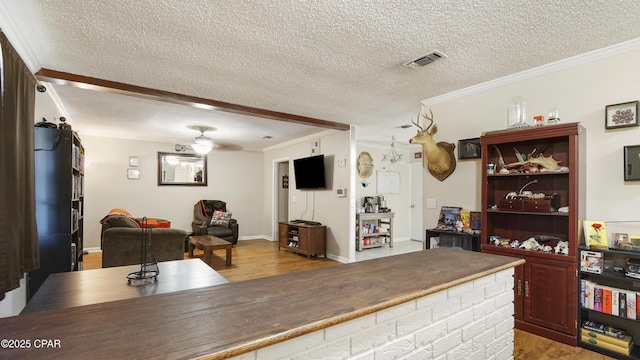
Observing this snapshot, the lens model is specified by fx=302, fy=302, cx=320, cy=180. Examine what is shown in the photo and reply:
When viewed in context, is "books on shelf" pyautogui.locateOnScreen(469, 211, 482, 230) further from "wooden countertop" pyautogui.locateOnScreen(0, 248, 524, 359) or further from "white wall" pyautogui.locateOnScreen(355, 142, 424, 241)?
"white wall" pyautogui.locateOnScreen(355, 142, 424, 241)

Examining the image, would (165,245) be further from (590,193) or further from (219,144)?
(590,193)

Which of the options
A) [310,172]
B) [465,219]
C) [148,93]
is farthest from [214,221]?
[465,219]

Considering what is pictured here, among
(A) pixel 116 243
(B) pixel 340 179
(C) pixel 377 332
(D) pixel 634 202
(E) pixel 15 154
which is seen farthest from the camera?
(B) pixel 340 179

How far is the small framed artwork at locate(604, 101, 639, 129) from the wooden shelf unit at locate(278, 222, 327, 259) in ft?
13.9

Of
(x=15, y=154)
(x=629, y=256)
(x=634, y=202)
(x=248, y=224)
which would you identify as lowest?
(x=248, y=224)

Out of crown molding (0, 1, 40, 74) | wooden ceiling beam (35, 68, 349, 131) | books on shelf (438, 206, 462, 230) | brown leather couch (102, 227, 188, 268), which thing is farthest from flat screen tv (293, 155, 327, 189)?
crown molding (0, 1, 40, 74)

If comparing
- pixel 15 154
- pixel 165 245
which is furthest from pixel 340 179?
pixel 15 154

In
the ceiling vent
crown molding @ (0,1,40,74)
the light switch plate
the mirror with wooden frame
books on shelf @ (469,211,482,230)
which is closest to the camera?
crown molding @ (0,1,40,74)

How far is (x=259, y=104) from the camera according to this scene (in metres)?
3.96

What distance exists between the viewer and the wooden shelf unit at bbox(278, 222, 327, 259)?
557 centimetres

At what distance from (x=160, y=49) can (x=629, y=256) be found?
153 inches

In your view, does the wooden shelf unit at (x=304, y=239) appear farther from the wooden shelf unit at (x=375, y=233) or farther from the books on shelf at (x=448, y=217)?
the books on shelf at (x=448, y=217)

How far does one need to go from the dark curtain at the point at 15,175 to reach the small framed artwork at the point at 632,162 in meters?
4.25

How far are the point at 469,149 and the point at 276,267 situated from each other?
3.35m
